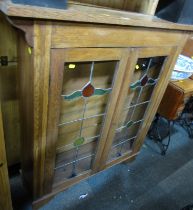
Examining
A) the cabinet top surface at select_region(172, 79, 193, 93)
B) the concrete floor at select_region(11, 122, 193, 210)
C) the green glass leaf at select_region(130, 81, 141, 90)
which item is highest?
the green glass leaf at select_region(130, 81, 141, 90)

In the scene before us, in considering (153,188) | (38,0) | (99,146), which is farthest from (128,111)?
(38,0)

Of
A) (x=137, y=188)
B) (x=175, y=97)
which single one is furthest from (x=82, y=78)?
(x=137, y=188)

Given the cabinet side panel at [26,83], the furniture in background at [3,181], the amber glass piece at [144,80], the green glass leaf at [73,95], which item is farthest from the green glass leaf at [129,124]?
the furniture in background at [3,181]

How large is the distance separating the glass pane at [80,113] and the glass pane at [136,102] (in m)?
0.18

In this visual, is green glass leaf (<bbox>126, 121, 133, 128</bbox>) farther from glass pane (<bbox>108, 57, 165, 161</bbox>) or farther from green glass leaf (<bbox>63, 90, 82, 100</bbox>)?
green glass leaf (<bbox>63, 90, 82, 100</bbox>)

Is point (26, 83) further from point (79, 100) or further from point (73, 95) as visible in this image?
point (79, 100)

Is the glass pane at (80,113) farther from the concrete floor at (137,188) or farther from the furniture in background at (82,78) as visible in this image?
the concrete floor at (137,188)

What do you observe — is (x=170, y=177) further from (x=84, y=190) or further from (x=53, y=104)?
(x=53, y=104)

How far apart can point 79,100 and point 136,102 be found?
1.38 ft

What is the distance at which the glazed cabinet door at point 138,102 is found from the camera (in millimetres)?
1260

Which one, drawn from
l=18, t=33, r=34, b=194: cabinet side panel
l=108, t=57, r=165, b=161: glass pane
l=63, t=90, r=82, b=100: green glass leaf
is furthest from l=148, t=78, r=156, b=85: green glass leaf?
l=18, t=33, r=34, b=194: cabinet side panel

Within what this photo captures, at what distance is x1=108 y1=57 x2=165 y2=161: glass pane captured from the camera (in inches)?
52.2

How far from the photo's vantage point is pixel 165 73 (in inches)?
53.7

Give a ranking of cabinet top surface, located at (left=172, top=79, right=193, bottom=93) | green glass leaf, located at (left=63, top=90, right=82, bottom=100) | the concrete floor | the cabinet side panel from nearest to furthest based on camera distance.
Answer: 1. the cabinet side panel
2. green glass leaf, located at (left=63, top=90, right=82, bottom=100)
3. the concrete floor
4. cabinet top surface, located at (left=172, top=79, right=193, bottom=93)
